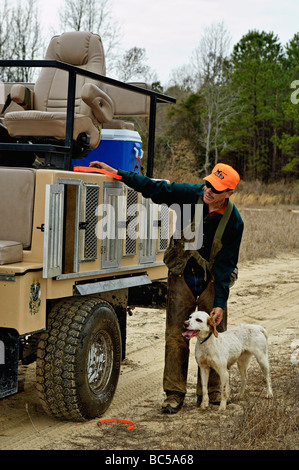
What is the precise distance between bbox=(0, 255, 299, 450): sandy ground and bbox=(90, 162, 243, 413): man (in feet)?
0.93

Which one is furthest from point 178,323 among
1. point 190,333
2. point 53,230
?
point 53,230

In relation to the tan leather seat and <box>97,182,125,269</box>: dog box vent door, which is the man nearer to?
<box>97,182,125,269</box>: dog box vent door

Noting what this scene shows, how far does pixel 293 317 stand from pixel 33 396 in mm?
4385

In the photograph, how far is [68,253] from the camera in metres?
4.71

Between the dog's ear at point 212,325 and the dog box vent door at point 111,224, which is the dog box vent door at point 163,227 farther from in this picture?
the dog's ear at point 212,325

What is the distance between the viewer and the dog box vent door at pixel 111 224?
5.11 metres

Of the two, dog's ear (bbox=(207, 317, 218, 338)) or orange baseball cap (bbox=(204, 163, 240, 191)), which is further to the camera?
dog's ear (bbox=(207, 317, 218, 338))

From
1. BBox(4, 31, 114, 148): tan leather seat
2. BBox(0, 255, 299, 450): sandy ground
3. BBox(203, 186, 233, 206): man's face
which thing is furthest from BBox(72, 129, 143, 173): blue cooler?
BBox(0, 255, 299, 450): sandy ground

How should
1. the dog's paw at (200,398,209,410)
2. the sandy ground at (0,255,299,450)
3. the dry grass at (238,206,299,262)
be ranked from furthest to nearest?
the dry grass at (238,206,299,262) < the dog's paw at (200,398,209,410) < the sandy ground at (0,255,299,450)

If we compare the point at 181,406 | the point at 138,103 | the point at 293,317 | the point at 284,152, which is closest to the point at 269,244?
the point at 293,317

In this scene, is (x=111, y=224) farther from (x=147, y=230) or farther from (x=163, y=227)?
(x=163, y=227)

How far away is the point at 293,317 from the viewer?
9.09m

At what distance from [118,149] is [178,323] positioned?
1596mm

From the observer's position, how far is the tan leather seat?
5668 mm
